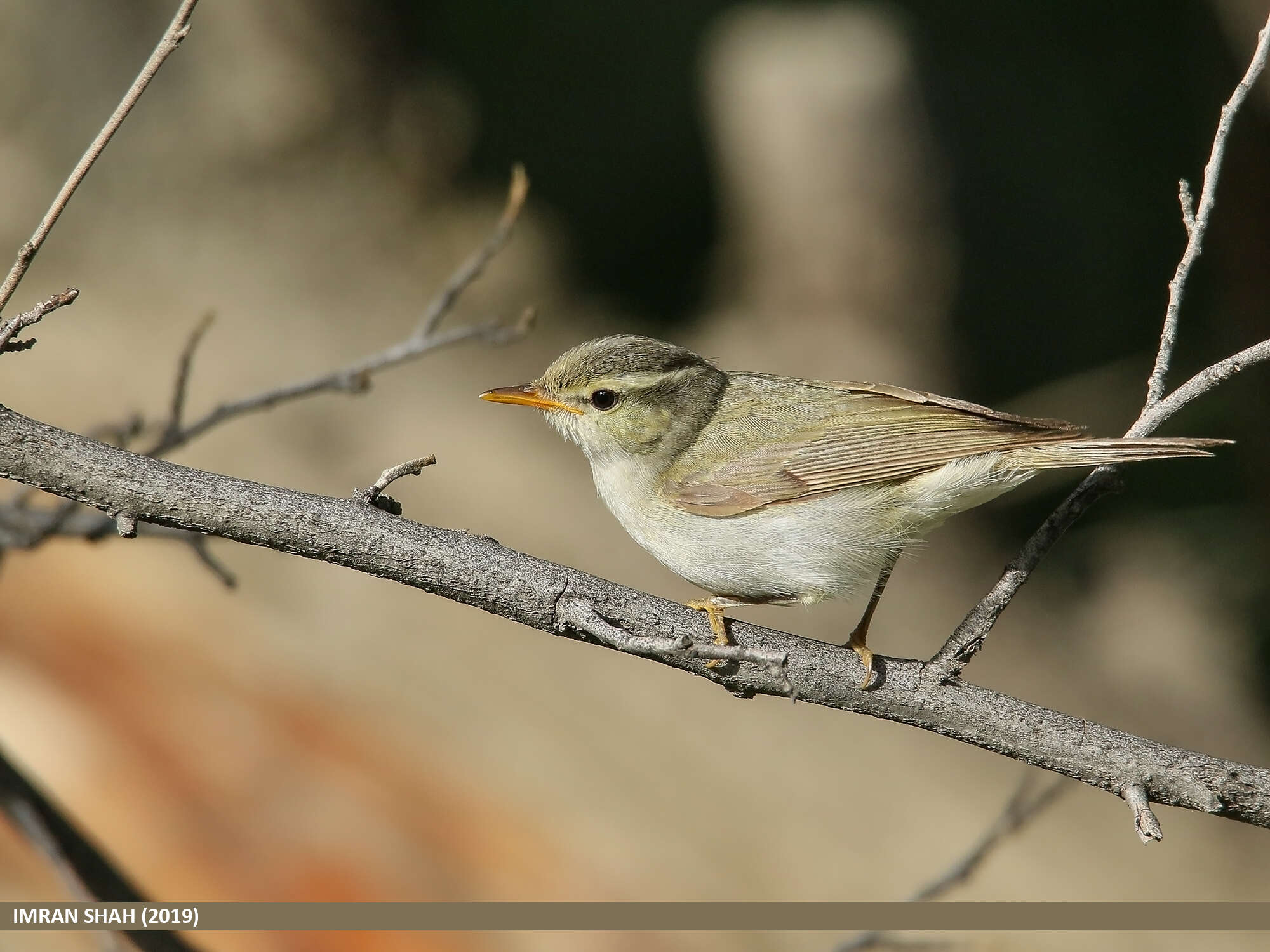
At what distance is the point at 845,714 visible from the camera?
→ 711cm

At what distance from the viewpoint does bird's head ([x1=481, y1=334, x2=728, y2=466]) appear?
4164 millimetres

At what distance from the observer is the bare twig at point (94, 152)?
2.18 metres

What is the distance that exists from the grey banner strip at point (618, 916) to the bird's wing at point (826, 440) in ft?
4.55

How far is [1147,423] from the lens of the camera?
112 inches

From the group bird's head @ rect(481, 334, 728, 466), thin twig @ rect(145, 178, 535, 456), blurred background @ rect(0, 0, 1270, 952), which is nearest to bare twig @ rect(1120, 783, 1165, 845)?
bird's head @ rect(481, 334, 728, 466)

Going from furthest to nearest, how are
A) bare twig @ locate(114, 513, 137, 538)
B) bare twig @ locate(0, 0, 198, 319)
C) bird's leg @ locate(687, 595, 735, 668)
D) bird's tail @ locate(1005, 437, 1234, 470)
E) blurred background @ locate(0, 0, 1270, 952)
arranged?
blurred background @ locate(0, 0, 1270, 952) < bird's tail @ locate(1005, 437, 1234, 470) < bird's leg @ locate(687, 595, 735, 668) < bare twig @ locate(114, 513, 137, 538) < bare twig @ locate(0, 0, 198, 319)

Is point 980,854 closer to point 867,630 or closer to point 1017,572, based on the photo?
point 867,630

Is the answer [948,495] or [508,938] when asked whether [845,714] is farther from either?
[948,495]

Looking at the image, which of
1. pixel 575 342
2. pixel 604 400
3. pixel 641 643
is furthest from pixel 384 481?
pixel 575 342

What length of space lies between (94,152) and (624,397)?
2.26m

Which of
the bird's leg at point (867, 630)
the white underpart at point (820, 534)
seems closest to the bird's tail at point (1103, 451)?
the white underpart at point (820, 534)

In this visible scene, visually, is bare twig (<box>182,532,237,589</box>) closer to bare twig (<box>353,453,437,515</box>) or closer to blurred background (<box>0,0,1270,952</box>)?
bare twig (<box>353,453,437,515</box>)

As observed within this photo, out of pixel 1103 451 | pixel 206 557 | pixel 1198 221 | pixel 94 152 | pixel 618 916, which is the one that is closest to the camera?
pixel 94 152

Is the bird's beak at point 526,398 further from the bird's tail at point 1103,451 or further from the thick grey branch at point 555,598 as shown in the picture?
the bird's tail at point 1103,451
